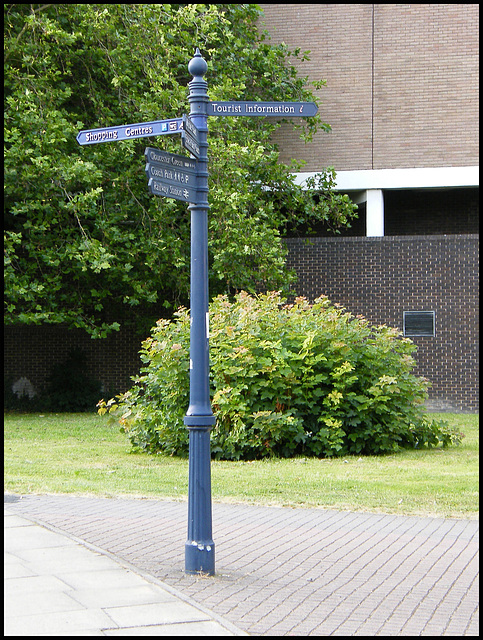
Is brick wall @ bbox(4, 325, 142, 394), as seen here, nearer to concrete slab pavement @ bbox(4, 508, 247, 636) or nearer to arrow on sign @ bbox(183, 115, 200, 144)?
concrete slab pavement @ bbox(4, 508, 247, 636)

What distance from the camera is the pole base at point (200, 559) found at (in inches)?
229

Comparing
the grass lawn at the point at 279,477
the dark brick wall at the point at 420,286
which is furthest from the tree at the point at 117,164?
the grass lawn at the point at 279,477

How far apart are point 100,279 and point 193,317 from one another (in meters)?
14.8

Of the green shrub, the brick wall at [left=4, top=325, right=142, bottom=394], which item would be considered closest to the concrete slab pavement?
the green shrub

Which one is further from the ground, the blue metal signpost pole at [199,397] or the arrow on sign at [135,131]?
the arrow on sign at [135,131]

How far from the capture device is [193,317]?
6.05 metres

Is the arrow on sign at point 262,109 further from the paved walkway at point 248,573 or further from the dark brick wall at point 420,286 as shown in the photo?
the dark brick wall at point 420,286

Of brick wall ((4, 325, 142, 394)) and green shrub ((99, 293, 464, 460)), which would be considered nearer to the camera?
green shrub ((99, 293, 464, 460))

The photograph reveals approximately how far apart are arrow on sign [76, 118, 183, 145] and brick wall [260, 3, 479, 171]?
17.0 meters

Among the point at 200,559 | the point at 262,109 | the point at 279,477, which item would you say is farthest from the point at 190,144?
the point at 279,477

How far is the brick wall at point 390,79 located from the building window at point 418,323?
4.51 m

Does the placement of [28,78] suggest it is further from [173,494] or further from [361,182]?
[173,494]

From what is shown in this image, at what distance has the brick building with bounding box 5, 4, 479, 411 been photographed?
65.9ft

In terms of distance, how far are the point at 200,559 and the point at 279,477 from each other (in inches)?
173
